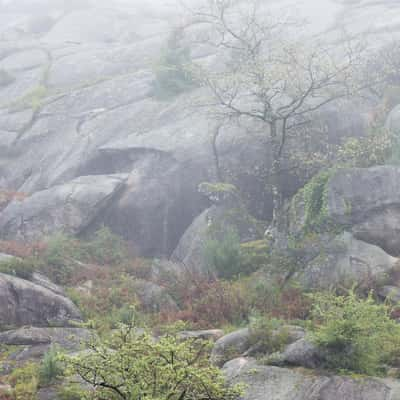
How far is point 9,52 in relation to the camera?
3859cm

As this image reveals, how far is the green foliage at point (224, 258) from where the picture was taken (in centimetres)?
1670

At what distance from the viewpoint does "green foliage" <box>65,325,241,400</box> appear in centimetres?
708

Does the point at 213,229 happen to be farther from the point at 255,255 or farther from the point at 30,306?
the point at 30,306

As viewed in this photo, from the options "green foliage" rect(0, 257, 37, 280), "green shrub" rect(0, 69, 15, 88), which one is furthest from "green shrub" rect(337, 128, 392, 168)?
"green shrub" rect(0, 69, 15, 88)

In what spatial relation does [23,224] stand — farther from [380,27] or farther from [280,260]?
[380,27]

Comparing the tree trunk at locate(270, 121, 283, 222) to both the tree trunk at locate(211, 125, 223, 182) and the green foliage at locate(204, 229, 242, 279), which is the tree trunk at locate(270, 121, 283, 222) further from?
the green foliage at locate(204, 229, 242, 279)

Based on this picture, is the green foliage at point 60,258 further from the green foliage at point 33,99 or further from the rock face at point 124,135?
the green foliage at point 33,99

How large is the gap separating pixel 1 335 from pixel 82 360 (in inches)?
230

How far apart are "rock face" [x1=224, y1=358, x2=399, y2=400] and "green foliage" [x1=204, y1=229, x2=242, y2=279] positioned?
745 centimetres

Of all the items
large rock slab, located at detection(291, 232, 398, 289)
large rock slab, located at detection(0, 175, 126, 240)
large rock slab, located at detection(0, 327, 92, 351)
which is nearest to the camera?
large rock slab, located at detection(0, 327, 92, 351)

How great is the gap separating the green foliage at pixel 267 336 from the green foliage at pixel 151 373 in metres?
2.74

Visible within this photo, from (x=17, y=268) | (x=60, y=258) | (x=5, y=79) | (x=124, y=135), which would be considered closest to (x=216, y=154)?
(x=124, y=135)

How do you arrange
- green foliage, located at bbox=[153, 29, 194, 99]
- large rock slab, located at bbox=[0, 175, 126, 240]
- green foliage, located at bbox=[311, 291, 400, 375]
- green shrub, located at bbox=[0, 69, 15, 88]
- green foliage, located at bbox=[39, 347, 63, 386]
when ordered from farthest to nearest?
green shrub, located at bbox=[0, 69, 15, 88], green foliage, located at bbox=[153, 29, 194, 99], large rock slab, located at bbox=[0, 175, 126, 240], green foliage, located at bbox=[39, 347, 63, 386], green foliage, located at bbox=[311, 291, 400, 375]

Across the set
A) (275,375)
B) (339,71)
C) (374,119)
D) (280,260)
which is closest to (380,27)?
(374,119)
